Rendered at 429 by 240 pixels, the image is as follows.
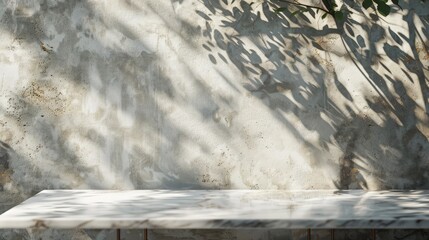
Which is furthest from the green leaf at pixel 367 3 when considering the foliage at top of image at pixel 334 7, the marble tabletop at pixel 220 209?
the marble tabletop at pixel 220 209

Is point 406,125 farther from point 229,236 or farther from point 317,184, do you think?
point 229,236

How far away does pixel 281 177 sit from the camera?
4.20 m

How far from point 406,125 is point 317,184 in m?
0.64

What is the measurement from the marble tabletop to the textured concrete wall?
0.16 m

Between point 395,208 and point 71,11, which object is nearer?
point 395,208

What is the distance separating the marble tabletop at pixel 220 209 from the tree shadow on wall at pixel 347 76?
0.24m

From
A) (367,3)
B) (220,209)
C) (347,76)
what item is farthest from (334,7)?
(220,209)

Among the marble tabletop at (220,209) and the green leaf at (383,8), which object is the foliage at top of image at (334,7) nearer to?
the green leaf at (383,8)

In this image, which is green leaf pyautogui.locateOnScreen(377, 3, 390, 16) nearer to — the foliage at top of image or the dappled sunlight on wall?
the foliage at top of image

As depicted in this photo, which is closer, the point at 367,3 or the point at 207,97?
the point at 367,3

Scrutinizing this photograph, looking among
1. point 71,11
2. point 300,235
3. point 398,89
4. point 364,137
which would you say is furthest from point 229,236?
point 71,11

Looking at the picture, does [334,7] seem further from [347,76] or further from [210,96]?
[210,96]

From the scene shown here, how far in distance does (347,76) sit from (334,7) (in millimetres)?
418

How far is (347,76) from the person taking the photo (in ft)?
13.7
